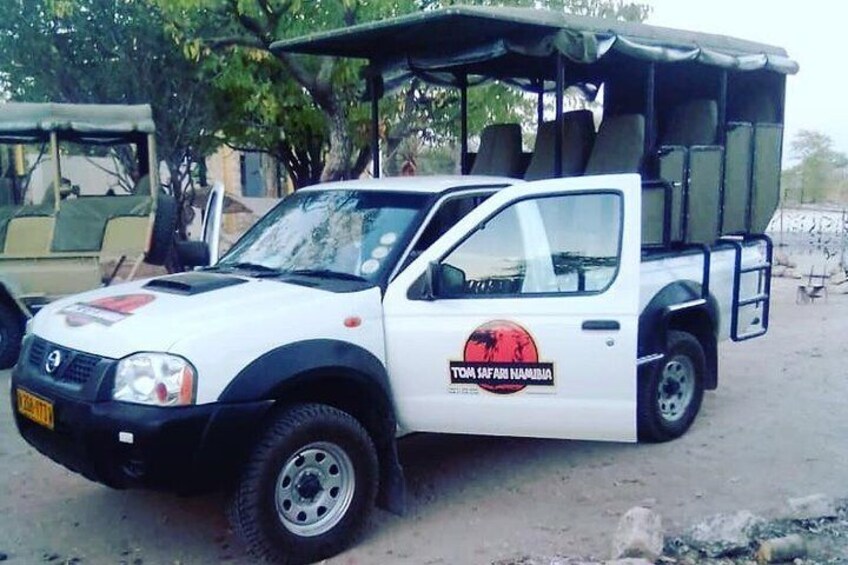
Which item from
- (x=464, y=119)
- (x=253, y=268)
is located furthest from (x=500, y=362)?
(x=464, y=119)

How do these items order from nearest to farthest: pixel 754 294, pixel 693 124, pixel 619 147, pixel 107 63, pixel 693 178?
pixel 693 178, pixel 619 147, pixel 693 124, pixel 754 294, pixel 107 63

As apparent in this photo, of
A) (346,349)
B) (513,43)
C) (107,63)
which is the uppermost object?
(107,63)

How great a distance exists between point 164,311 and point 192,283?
1.61 feet

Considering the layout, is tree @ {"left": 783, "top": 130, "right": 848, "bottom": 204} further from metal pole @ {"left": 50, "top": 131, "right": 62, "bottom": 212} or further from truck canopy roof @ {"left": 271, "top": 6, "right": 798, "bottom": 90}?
metal pole @ {"left": 50, "top": 131, "right": 62, "bottom": 212}

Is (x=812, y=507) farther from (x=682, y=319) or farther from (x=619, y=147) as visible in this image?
(x=619, y=147)

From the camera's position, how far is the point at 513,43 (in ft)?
19.1

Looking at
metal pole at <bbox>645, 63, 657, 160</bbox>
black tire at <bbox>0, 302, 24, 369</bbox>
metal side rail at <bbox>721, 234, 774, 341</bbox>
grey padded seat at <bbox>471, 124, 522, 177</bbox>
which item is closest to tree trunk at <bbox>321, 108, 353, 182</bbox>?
grey padded seat at <bbox>471, 124, 522, 177</bbox>

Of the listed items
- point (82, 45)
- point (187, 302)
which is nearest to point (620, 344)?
point (187, 302)

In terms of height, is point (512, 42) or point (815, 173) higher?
point (512, 42)

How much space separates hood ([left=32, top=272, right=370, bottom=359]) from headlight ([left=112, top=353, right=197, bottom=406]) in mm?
52

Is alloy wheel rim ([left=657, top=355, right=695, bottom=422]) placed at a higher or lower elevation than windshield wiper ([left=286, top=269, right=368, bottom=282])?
lower

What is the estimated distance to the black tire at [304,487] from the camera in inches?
156

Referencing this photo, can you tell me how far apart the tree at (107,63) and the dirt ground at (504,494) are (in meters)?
7.51

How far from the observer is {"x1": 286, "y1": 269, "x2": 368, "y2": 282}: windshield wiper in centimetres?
458
